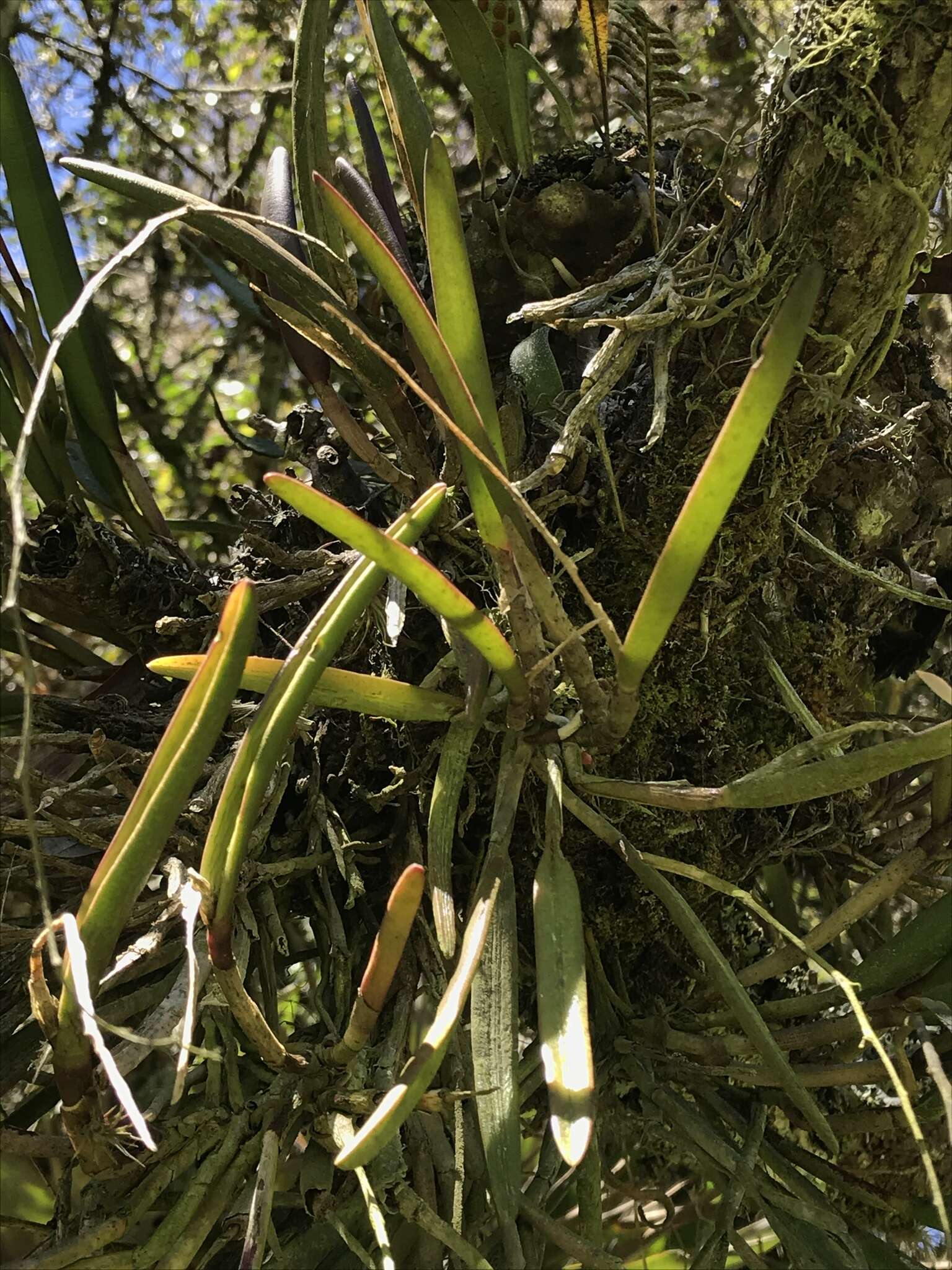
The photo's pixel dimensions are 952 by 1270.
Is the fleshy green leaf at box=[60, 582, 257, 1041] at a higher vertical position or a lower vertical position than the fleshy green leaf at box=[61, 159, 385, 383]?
lower

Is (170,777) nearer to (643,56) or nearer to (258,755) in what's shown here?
(258,755)

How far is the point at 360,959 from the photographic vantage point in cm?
63

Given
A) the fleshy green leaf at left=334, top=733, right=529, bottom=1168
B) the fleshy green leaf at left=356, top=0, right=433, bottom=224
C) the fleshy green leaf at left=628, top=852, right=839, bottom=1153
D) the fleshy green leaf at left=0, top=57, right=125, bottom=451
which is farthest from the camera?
the fleshy green leaf at left=0, top=57, right=125, bottom=451

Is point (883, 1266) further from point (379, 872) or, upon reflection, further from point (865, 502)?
point (865, 502)

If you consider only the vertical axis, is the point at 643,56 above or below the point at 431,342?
above

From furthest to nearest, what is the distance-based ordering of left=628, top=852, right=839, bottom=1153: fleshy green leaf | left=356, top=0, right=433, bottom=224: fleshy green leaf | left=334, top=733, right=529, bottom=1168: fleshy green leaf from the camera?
1. left=356, top=0, right=433, bottom=224: fleshy green leaf
2. left=628, top=852, right=839, bottom=1153: fleshy green leaf
3. left=334, top=733, right=529, bottom=1168: fleshy green leaf

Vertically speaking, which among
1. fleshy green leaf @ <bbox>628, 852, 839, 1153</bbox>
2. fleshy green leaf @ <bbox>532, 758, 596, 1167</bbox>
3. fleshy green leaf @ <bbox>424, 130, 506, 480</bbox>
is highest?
fleshy green leaf @ <bbox>424, 130, 506, 480</bbox>

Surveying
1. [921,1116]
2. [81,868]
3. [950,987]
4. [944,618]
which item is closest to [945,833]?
[950,987]

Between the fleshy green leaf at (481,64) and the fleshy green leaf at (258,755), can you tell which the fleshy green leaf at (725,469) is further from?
the fleshy green leaf at (481,64)

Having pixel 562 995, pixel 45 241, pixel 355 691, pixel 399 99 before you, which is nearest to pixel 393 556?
pixel 355 691

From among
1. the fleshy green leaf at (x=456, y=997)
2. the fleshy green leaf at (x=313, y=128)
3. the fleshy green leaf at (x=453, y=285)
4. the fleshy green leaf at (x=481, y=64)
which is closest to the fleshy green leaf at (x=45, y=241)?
the fleshy green leaf at (x=313, y=128)

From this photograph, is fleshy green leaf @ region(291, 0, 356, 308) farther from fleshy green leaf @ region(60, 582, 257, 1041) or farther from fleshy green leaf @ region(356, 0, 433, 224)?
fleshy green leaf @ region(60, 582, 257, 1041)

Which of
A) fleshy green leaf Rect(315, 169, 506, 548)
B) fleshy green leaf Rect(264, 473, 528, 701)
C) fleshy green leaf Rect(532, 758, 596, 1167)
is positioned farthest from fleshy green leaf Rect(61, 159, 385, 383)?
fleshy green leaf Rect(532, 758, 596, 1167)

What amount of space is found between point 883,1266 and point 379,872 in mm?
396
